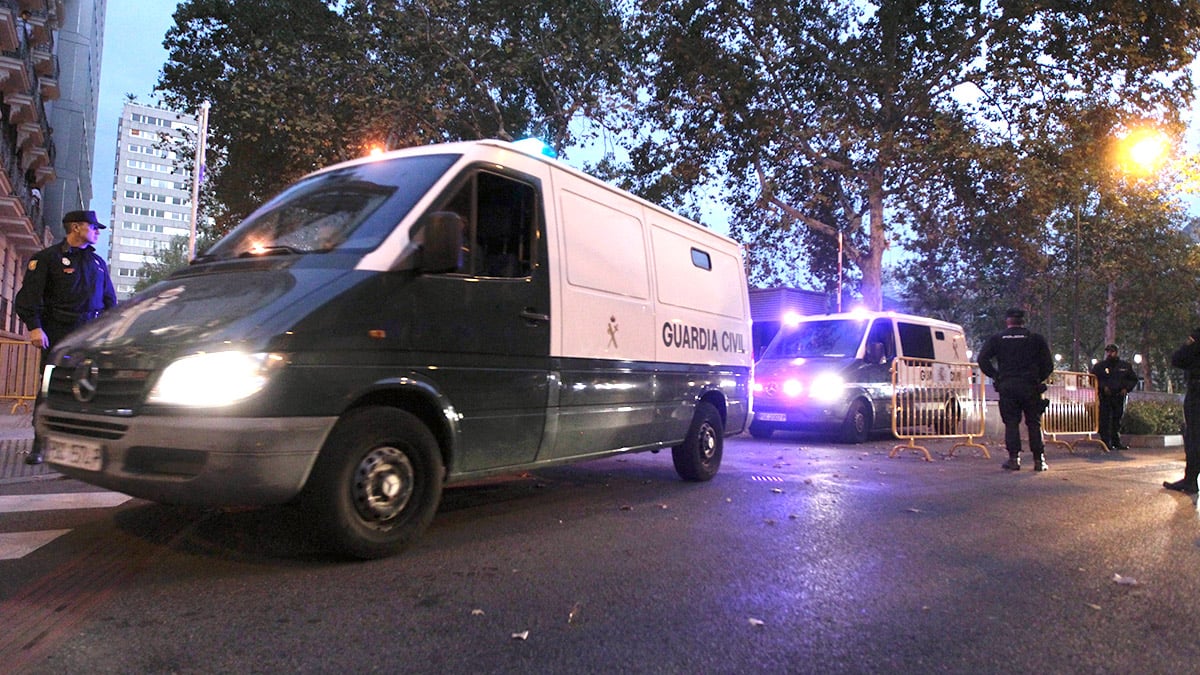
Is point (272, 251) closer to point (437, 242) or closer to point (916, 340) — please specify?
point (437, 242)

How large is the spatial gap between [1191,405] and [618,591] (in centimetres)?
646

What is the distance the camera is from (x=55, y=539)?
4.16 metres

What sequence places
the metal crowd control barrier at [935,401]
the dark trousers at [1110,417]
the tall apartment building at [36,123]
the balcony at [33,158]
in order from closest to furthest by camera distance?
the metal crowd control barrier at [935,401] → the dark trousers at [1110,417] → the tall apartment building at [36,123] → the balcony at [33,158]

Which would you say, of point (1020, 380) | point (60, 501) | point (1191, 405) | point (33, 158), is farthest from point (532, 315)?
point (33, 158)

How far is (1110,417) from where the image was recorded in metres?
13.9

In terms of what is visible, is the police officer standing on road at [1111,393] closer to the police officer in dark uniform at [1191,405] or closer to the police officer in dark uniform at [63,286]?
the police officer in dark uniform at [1191,405]

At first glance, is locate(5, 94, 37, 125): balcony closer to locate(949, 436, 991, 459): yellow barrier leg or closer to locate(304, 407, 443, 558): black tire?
locate(304, 407, 443, 558): black tire

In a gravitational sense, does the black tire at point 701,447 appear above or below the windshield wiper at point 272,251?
below

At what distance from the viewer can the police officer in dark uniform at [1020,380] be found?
891 centimetres

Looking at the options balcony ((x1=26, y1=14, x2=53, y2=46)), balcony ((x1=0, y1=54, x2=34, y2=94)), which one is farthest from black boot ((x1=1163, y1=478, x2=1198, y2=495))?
balcony ((x1=26, y1=14, x2=53, y2=46))

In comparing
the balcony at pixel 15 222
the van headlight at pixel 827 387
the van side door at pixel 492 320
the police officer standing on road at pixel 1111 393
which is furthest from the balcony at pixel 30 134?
the police officer standing on road at pixel 1111 393

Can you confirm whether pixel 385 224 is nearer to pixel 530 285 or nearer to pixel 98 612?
pixel 530 285

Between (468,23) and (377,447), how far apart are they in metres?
17.0

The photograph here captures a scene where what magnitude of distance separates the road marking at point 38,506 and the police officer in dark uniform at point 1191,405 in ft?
27.9
